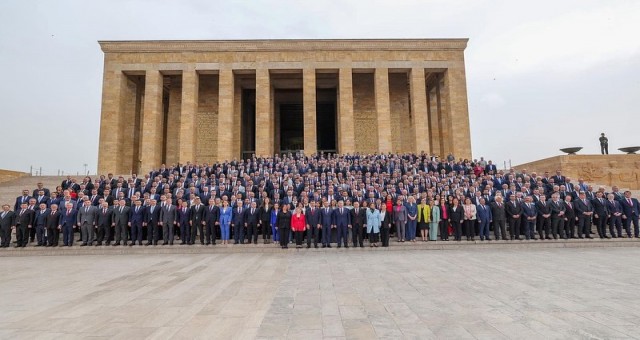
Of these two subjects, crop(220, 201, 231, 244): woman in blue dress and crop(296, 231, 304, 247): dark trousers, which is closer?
crop(296, 231, 304, 247): dark trousers

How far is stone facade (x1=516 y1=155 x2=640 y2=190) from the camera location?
746 inches

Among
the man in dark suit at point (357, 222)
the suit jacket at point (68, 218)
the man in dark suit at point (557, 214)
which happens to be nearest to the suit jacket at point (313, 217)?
the man in dark suit at point (357, 222)

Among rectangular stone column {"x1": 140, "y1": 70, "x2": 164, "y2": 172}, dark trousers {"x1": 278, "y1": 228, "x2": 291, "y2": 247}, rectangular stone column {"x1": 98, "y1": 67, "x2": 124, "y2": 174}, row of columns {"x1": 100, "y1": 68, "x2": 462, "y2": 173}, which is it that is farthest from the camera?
row of columns {"x1": 100, "y1": 68, "x2": 462, "y2": 173}

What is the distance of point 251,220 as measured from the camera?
34.8 feet

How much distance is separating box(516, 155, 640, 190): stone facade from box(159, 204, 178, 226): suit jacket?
19308 millimetres

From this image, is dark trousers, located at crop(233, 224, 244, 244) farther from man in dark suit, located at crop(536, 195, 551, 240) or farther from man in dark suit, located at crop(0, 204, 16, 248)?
man in dark suit, located at crop(536, 195, 551, 240)

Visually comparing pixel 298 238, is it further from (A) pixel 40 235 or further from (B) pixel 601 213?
(B) pixel 601 213

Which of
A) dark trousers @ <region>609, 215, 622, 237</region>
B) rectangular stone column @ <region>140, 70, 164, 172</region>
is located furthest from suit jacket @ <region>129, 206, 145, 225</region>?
rectangular stone column @ <region>140, 70, 164, 172</region>

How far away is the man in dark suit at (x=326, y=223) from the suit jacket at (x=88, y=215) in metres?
6.89

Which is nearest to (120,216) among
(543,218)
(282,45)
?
(543,218)

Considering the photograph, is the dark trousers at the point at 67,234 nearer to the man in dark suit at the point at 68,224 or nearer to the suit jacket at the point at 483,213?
the man in dark suit at the point at 68,224

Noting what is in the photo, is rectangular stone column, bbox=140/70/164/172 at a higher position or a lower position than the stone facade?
higher

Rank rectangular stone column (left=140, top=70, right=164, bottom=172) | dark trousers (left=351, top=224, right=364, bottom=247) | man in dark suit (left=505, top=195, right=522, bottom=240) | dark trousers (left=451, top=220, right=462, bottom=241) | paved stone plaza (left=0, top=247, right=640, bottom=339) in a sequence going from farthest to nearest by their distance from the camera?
rectangular stone column (left=140, top=70, right=164, bottom=172), man in dark suit (left=505, top=195, right=522, bottom=240), dark trousers (left=451, top=220, right=462, bottom=241), dark trousers (left=351, top=224, right=364, bottom=247), paved stone plaza (left=0, top=247, right=640, bottom=339)

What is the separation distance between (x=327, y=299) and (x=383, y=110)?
22744 millimetres
